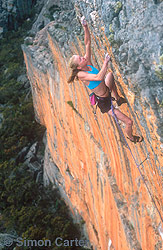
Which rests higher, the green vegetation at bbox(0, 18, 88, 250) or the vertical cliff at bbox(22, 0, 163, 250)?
the vertical cliff at bbox(22, 0, 163, 250)

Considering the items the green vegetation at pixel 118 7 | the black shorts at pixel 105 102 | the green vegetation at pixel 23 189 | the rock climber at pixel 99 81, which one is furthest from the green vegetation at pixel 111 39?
the green vegetation at pixel 23 189

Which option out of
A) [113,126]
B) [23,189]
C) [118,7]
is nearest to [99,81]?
[118,7]

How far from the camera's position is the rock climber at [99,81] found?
312 centimetres

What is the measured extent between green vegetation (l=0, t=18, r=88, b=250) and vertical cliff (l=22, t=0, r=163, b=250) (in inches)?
59.9

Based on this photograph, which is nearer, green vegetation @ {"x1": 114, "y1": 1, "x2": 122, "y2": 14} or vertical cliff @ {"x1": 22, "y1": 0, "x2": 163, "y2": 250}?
vertical cliff @ {"x1": 22, "y1": 0, "x2": 163, "y2": 250}

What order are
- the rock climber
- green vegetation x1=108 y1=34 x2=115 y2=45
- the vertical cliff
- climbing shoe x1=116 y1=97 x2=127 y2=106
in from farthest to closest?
1. climbing shoe x1=116 y1=97 x2=127 y2=106
2. the rock climber
3. green vegetation x1=108 y1=34 x2=115 y2=45
4. the vertical cliff

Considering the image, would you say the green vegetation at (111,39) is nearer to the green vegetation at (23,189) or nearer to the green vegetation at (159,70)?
the green vegetation at (159,70)

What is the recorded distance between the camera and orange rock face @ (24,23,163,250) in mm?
3573

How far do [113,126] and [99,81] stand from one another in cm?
153

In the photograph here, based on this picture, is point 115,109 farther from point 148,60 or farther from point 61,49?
point 61,49

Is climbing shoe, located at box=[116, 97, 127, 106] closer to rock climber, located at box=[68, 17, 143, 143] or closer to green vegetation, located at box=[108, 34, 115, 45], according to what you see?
rock climber, located at box=[68, 17, 143, 143]

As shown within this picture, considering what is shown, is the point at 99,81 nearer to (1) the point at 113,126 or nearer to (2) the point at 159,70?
A: (2) the point at 159,70

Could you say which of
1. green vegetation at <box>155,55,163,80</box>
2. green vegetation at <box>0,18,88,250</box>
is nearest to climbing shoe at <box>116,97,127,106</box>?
green vegetation at <box>155,55,163,80</box>

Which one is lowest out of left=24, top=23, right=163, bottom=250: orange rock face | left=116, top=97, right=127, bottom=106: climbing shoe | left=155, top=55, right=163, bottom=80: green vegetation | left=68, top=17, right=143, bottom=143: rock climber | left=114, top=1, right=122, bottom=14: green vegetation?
left=24, top=23, right=163, bottom=250: orange rock face
